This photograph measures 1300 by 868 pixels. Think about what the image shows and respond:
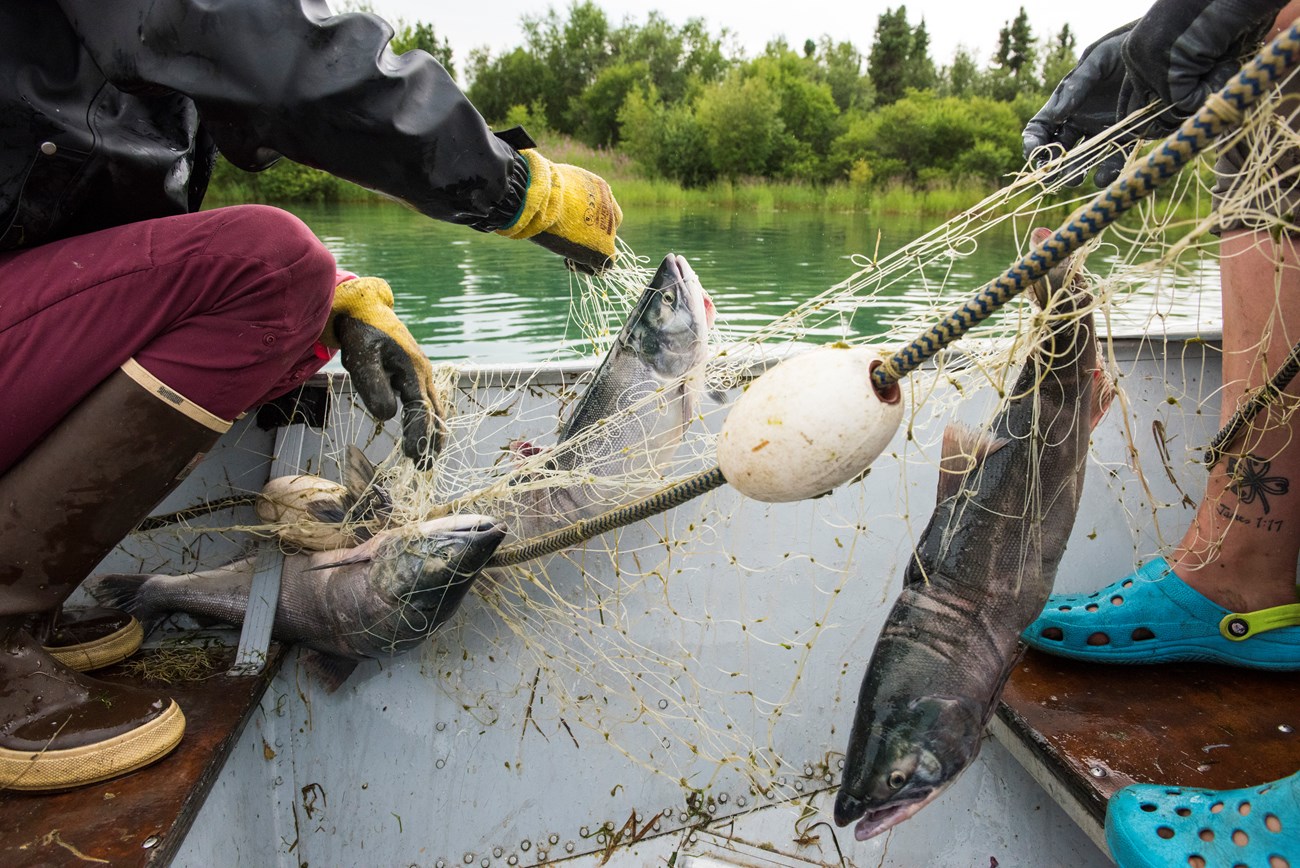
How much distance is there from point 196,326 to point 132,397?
20 centimetres

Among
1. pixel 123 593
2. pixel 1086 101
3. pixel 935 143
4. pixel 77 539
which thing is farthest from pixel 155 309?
pixel 935 143

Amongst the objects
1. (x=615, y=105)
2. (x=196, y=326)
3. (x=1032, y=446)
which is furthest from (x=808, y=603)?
→ (x=615, y=105)

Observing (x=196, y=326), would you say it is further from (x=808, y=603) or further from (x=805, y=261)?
(x=805, y=261)

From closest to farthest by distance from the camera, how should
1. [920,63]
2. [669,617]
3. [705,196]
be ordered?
[669,617]
[705,196]
[920,63]

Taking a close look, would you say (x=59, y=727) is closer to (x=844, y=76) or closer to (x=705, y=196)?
(x=705, y=196)

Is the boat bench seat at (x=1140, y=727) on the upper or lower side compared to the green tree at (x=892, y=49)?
lower

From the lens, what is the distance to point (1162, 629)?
237cm

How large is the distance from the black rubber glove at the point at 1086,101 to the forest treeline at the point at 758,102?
32415 mm

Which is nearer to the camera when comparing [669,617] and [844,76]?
[669,617]

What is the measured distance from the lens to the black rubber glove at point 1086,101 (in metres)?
2.21

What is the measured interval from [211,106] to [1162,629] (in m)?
2.72

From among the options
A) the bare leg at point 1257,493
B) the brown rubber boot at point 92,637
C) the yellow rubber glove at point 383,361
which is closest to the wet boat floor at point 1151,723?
the bare leg at point 1257,493

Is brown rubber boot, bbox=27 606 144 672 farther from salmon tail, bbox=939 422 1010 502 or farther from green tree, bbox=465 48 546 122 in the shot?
green tree, bbox=465 48 546 122

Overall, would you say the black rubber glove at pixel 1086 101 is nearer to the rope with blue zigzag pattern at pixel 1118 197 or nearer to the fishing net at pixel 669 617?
the fishing net at pixel 669 617
